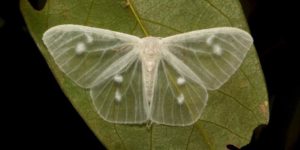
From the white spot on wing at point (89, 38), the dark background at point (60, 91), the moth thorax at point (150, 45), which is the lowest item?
the dark background at point (60, 91)

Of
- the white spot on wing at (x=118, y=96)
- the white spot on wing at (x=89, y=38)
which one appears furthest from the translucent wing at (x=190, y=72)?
the white spot on wing at (x=89, y=38)

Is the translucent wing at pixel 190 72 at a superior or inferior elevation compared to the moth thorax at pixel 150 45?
inferior

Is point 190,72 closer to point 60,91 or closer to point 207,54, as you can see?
point 207,54

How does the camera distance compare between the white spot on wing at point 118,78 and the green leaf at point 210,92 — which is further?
the white spot on wing at point 118,78

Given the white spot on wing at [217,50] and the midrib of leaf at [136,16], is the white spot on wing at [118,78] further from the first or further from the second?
the white spot on wing at [217,50]

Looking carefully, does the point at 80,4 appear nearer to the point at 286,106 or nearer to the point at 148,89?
the point at 148,89

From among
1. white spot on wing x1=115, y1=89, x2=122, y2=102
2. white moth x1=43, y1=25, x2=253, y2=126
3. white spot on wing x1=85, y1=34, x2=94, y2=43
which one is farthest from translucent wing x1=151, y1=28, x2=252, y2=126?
white spot on wing x1=85, y1=34, x2=94, y2=43
